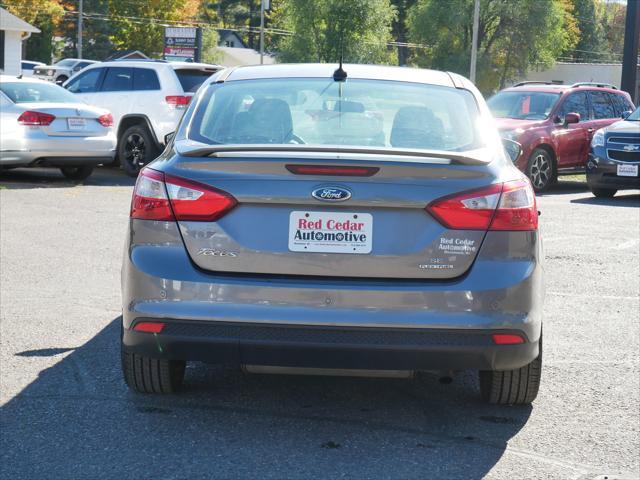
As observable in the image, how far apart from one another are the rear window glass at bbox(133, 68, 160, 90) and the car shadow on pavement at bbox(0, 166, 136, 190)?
1542mm

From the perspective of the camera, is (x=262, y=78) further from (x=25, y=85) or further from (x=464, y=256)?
(x=25, y=85)

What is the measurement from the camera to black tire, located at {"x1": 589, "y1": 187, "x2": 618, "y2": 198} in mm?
17750

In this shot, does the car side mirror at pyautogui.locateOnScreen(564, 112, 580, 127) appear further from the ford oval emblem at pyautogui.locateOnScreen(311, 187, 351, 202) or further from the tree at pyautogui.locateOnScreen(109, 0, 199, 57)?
the tree at pyautogui.locateOnScreen(109, 0, 199, 57)

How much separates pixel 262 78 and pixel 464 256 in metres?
1.68

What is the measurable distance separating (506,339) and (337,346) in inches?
28.2

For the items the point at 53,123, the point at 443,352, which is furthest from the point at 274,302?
the point at 53,123

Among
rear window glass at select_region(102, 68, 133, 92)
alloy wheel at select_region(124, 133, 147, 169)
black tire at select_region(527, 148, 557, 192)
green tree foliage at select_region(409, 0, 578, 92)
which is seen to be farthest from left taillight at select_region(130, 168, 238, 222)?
green tree foliage at select_region(409, 0, 578, 92)

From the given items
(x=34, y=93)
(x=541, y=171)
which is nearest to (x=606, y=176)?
(x=541, y=171)

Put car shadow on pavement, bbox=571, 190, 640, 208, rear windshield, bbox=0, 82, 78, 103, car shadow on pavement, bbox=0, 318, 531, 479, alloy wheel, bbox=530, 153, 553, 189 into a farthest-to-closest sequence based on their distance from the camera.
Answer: alloy wheel, bbox=530, 153, 553, 189 < car shadow on pavement, bbox=571, 190, 640, 208 < rear windshield, bbox=0, 82, 78, 103 < car shadow on pavement, bbox=0, 318, 531, 479

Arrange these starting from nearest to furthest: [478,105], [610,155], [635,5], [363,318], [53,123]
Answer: [363,318] → [478,105] → [53,123] → [610,155] → [635,5]

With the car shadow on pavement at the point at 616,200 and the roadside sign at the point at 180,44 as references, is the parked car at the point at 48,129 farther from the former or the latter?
the roadside sign at the point at 180,44

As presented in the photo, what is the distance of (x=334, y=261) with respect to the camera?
4508 millimetres

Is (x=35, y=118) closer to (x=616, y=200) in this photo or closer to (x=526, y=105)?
(x=526, y=105)

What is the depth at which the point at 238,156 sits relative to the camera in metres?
4.63
